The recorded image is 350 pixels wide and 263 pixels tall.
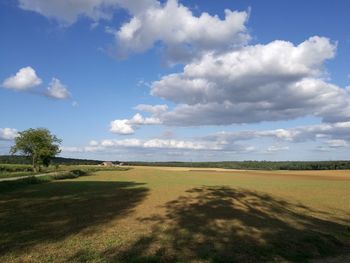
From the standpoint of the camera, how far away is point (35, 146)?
3915 inches

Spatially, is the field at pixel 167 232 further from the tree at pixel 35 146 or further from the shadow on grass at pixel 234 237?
the tree at pixel 35 146

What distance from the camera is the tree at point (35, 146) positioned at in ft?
324

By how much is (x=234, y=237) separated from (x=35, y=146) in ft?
292

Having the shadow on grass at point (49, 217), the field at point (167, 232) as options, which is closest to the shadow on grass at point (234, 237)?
the field at point (167, 232)

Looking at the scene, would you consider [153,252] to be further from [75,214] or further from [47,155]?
[47,155]

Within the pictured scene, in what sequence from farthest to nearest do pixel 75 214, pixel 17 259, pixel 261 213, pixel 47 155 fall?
pixel 47 155, pixel 261 213, pixel 75 214, pixel 17 259

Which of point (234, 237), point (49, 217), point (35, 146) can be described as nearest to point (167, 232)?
point (234, 237)

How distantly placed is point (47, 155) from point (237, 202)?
73.5 metres

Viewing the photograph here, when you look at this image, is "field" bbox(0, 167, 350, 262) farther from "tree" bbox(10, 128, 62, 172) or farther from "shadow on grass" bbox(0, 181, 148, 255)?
"tree" bbox(10, 128, 62, 172)

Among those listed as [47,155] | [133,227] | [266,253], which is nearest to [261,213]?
[133,227]

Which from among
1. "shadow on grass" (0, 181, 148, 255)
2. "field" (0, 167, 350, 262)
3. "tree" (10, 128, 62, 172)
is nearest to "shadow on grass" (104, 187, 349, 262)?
"field" (0, 167, 350, 262)

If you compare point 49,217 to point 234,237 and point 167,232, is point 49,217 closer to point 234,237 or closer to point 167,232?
point 167,232

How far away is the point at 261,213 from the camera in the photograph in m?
27.6

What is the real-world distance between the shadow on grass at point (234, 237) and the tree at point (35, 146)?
75.6 m
